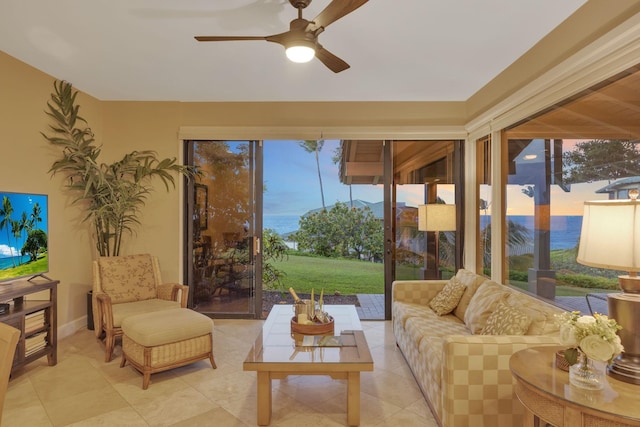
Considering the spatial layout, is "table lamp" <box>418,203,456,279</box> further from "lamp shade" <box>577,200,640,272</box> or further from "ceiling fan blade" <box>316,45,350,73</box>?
"lamp shade" <box>577,200,640,272</box>

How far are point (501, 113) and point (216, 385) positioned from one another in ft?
11.6

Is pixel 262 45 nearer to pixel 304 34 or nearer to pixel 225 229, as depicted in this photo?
pixel 304 34

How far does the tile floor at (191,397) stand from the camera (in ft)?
7.73

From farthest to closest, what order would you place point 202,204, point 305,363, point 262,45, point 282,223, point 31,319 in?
point 282,223 < point 202,204 < point 262,45 < point 31,319 < point 305,363

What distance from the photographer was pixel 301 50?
2.21 metres

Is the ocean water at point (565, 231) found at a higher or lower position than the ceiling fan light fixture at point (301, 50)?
lower

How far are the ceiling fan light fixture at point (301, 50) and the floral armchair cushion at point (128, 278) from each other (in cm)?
292

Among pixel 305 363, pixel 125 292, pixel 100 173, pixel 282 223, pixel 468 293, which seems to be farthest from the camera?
pixel 282 223

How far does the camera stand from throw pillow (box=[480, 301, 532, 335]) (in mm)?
2168

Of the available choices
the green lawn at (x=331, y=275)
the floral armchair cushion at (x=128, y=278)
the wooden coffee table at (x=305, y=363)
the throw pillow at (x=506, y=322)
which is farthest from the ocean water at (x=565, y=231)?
the floral armchair cushion at (x=128, y=278)

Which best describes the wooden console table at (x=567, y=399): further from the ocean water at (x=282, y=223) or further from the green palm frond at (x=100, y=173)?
the green palm frond at (x=100, y=173)

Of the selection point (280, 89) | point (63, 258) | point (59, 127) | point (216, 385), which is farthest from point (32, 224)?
point (280, 89)

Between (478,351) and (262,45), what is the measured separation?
2768 millimetres

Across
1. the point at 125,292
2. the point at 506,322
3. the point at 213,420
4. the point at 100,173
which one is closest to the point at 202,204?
the point at 100,173
